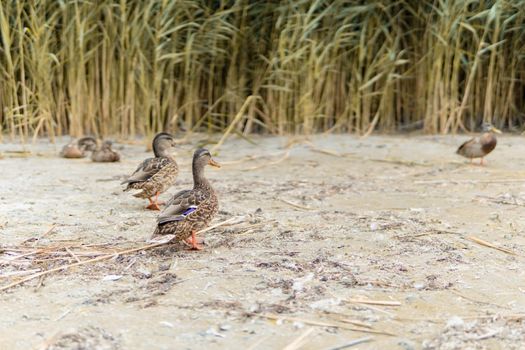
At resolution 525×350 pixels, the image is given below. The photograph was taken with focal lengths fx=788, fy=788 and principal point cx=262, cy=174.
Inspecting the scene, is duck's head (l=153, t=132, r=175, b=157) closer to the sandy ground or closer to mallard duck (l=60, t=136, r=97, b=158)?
the sandy ground

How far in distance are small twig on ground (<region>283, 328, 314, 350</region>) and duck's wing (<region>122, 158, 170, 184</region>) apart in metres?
2.78

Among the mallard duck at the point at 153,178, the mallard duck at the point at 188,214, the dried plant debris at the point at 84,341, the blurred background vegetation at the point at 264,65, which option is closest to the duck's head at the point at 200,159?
the mallard duck at the point at 188,214

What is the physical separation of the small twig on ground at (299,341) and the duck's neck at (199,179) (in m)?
1.77

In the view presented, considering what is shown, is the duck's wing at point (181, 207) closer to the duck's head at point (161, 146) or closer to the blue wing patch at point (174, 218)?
the blue wing patch at point (174, 218)

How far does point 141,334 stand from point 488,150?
5.32 metres

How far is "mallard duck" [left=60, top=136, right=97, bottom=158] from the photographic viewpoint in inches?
325

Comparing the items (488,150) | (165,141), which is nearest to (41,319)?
(165,141)

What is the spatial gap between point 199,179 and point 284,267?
1.07 m

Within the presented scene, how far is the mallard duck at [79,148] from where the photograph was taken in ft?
27.1

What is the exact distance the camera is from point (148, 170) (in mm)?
5770

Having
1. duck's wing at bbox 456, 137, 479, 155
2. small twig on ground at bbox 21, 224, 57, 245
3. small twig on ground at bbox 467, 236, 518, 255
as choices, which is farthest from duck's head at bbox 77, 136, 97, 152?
small twig on ground at bbox 467, 236, 518, 255

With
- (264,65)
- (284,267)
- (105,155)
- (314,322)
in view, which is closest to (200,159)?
(284,267)

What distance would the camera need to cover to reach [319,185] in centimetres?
669

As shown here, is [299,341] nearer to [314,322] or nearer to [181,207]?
[314,322]
